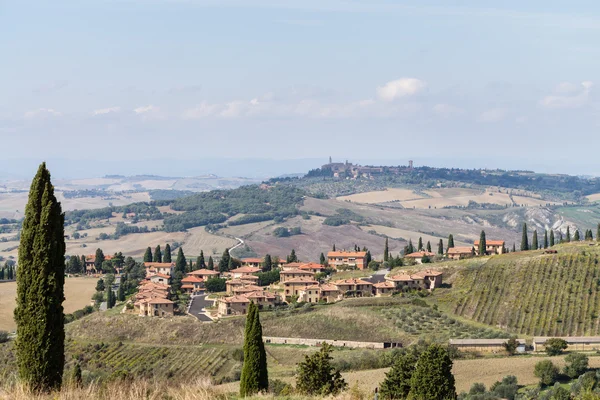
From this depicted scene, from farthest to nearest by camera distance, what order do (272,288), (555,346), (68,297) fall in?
(68,297), (272,288), (555,346)

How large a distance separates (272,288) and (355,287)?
10173mm

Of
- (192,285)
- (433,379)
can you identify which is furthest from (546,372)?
(192,285)

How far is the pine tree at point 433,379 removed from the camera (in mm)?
37406

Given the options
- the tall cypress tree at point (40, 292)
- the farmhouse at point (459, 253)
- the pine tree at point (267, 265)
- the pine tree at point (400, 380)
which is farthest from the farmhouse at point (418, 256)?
the tall cypress tree at point (40, 292)

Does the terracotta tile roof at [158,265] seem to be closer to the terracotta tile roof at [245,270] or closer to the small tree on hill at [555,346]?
the terracotta tile roof at [245,270]

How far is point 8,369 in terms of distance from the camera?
207ft

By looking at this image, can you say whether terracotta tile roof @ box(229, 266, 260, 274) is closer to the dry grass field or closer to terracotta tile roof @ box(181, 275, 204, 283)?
terracotta tile roof @ box(181, 275, 204, 283)

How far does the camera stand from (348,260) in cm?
10906

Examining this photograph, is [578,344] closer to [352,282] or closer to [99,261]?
[352,282]

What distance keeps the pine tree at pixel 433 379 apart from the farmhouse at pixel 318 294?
4775 cm

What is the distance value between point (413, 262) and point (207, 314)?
30.1 metres

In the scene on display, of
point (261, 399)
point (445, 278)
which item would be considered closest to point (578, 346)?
point (445, 278)

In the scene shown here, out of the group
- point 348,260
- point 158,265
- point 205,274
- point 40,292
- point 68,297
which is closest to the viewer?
point 40,292

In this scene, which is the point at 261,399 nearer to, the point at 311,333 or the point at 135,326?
the point at 311,333
